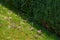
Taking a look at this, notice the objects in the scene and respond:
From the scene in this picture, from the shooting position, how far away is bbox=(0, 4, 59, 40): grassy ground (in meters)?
10.2

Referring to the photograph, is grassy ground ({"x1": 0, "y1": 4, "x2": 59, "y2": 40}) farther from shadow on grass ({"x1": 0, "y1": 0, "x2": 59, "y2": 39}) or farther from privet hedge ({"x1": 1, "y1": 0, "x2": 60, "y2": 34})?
privet hedge ({"x1": 1, "y1": 0, "x2": 60, "y2": 34})

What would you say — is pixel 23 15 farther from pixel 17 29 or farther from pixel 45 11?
pixel 17 29

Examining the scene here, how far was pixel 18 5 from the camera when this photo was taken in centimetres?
1280

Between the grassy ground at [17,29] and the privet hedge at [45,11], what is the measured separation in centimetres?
47

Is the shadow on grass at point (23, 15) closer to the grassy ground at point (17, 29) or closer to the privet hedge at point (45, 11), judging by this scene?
the grassy ground at point (17, 29)

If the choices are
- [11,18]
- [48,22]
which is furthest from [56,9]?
[11,18]

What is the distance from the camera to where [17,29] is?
10664 mm

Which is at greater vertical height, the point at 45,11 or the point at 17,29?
the point at 45,11

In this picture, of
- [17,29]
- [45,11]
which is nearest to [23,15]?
[45,11]

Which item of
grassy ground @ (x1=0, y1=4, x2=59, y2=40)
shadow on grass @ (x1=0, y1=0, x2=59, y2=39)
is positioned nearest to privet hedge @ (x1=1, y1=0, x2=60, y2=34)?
shadow on grass @ (x1=0, y1=0, x2=59, y2=39)

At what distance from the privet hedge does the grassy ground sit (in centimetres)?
47

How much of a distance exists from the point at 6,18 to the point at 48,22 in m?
2.14

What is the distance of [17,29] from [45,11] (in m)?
1.80

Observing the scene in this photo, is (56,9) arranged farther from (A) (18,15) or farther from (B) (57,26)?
(A) (18,15)
